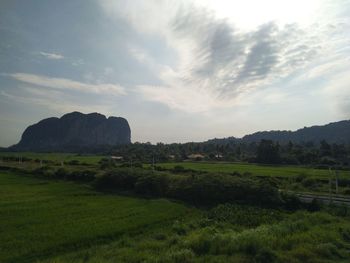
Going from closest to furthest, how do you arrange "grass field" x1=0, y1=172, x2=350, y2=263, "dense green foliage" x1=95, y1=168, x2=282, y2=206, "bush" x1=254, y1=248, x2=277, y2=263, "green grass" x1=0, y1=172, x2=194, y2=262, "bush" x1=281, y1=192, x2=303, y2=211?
"bush" x1=254, y1=248, x2=277, y2=263 → "grass field" x1=0, y1=172, x2=350, y2=263 → "green grass" x1=0, y1=172, x2=194, y2=262 → "bush" x1=281, y1=192, x2=303, y2=211 → "dense green foliage" x1=95, y1=168, x2=282, y2=206

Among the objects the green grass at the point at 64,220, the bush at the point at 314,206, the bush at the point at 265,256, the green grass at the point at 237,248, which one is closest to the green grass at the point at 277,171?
the bush at the point at 314,206

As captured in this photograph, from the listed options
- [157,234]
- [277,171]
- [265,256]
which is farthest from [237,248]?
[277,171]

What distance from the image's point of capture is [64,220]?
2081cm

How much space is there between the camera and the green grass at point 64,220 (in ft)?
50.6

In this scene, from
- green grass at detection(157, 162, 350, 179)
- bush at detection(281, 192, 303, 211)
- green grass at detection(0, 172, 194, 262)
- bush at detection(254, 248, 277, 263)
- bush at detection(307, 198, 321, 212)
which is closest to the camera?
bush at detection(254, 248, 277, 263)

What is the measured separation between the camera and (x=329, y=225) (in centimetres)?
1827

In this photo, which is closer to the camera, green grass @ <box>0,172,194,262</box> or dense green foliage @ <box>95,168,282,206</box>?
green grass @ <box>0,172,194,262</box>

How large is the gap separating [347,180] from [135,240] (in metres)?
32.2

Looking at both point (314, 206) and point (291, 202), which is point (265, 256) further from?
point (291, 202)

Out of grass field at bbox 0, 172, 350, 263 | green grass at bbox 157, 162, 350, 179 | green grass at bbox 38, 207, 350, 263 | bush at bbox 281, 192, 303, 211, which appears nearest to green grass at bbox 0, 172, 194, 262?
grass field at bbox 0, 172, 350, 263

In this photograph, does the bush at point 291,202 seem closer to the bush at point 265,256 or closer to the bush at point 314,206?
the bush at point 314,206

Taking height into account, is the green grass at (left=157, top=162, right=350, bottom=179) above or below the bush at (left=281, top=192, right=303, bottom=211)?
above

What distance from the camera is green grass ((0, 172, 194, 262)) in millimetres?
15430

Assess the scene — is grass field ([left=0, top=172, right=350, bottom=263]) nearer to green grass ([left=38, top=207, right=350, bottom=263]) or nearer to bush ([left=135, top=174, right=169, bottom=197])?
green grass ([left=38, top=207, right=350, bottom=263])
